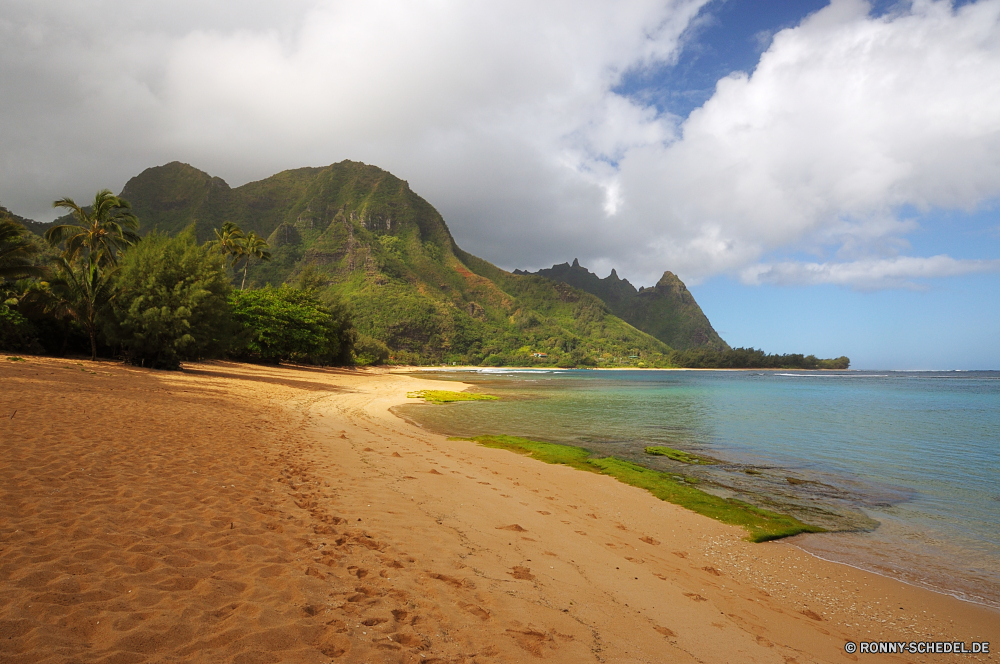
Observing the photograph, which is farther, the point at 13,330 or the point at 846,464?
the point at 13,330

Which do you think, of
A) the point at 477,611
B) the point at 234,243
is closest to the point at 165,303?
the point at 477,611

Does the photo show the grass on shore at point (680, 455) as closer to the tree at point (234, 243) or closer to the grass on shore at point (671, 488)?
the grass on shore at point (671, 488)

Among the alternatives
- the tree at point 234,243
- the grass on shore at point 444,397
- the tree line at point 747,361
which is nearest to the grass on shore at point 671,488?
the grass on shore at point 444,397

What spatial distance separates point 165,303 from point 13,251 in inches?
337

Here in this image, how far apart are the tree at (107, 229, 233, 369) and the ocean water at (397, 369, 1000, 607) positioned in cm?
1335

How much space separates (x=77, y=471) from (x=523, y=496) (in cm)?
732

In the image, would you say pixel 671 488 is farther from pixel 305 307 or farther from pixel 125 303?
pixel 305 307

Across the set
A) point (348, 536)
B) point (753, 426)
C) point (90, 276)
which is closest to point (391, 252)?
point (90, 276)

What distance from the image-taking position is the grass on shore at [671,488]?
834cm

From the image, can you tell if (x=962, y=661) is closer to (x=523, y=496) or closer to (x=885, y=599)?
(x=885, y=599)

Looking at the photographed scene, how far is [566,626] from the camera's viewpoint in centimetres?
421

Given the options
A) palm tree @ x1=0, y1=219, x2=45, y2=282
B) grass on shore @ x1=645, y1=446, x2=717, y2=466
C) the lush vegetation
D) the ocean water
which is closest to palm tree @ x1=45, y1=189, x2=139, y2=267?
the lush vegetation

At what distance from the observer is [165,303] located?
2491 cm

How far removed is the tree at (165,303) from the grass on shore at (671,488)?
1990 centimetres
